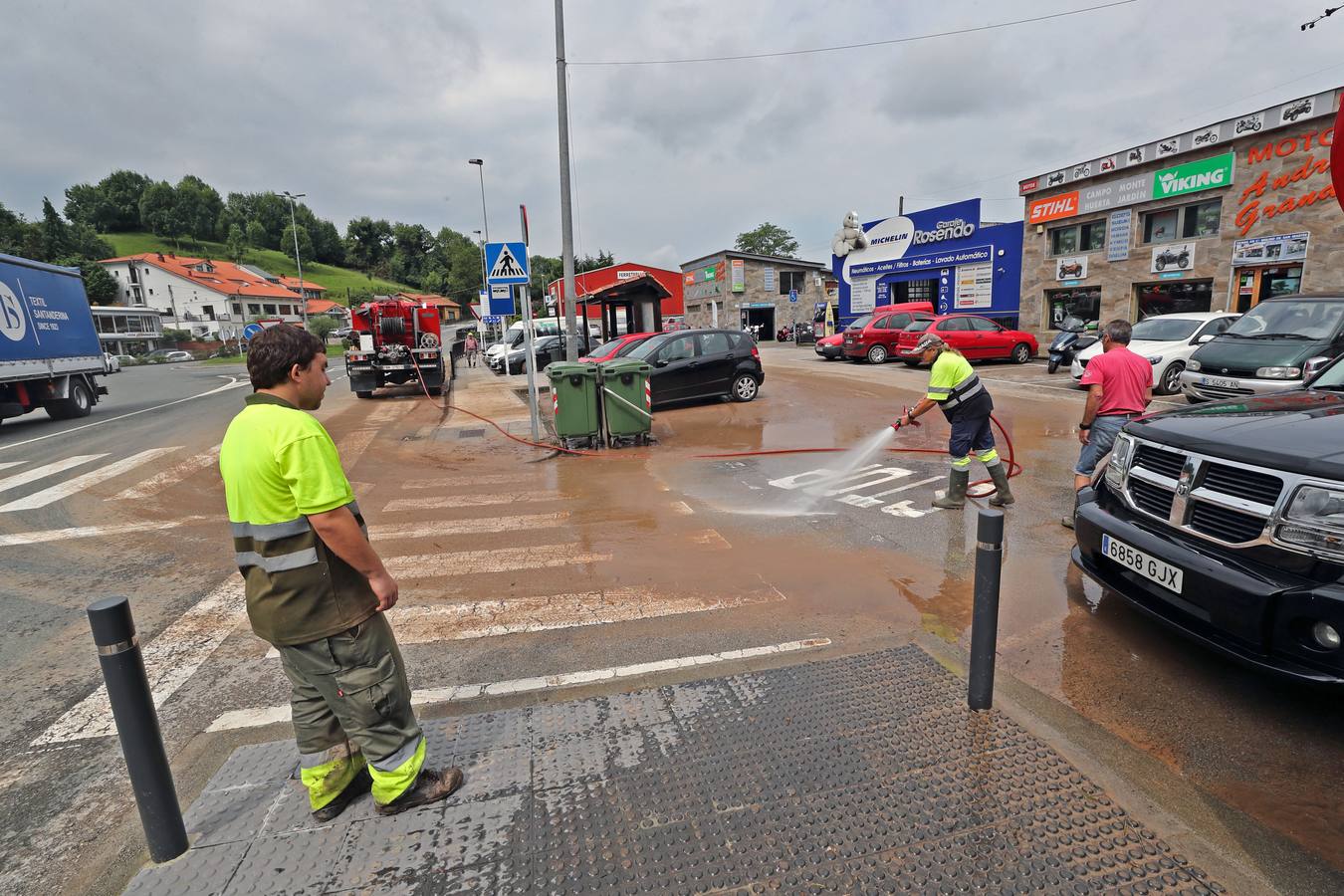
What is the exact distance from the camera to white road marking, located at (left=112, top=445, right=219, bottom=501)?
7.84 metres

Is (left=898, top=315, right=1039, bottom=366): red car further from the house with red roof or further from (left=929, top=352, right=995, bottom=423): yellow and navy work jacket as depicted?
the house with red roof

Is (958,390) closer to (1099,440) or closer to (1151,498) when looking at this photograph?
(1099,440)

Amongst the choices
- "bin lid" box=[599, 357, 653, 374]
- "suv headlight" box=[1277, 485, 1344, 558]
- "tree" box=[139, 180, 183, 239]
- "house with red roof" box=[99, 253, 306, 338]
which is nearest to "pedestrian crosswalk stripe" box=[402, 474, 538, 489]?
"bin lid" box=[599, 357, 653, 374]

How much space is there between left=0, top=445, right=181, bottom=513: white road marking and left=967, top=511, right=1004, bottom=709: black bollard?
9.27 metres

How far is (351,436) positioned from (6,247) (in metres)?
88.4

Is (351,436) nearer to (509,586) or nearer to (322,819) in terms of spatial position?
(509,586)

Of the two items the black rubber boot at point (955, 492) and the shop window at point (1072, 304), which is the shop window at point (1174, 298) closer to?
the shop window at point (1072, 304)

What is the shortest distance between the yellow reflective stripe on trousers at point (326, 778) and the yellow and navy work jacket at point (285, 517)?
569mm

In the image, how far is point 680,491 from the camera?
7441mm

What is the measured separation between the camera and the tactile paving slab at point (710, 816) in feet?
7.17

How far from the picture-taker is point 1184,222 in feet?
68.4

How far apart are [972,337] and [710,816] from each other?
2053 cm

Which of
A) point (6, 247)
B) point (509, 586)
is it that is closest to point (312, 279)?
point (6, 247)

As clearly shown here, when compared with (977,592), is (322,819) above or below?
below
